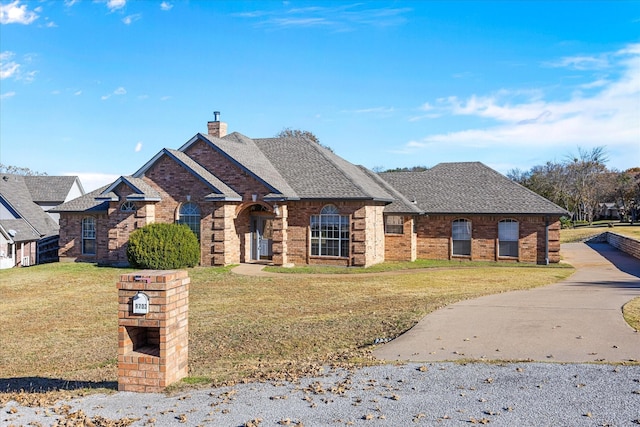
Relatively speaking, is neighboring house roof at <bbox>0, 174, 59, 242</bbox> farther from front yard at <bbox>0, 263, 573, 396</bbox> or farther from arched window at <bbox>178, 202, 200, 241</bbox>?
arched window at <bbox>178, 202, 200, 241</bbox>

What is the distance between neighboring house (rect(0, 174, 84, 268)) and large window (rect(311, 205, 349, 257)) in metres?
15.7

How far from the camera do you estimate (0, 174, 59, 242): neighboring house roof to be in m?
32.3

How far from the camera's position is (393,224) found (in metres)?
27.6

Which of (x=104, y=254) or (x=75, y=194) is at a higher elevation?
(x=75, y=194)

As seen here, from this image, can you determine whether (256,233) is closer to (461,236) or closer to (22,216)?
(461,236)

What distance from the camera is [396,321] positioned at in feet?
41.1

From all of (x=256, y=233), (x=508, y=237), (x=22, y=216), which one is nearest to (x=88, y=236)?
(x=256, y=233)

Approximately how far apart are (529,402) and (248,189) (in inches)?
779

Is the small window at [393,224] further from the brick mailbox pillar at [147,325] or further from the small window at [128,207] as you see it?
the brick mailbox pillar at [147,325]

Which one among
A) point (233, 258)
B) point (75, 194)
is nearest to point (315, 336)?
point (233, 258)

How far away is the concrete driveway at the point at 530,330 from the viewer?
29.6 feet

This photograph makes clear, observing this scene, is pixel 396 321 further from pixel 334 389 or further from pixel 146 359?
pixel 146 359

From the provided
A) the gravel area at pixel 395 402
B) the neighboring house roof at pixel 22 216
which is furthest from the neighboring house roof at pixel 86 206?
the gravel area at pixel 395 402

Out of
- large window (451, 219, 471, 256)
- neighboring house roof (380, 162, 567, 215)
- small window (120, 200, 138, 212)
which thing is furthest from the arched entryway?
large window (451, 219, 471, 256)
